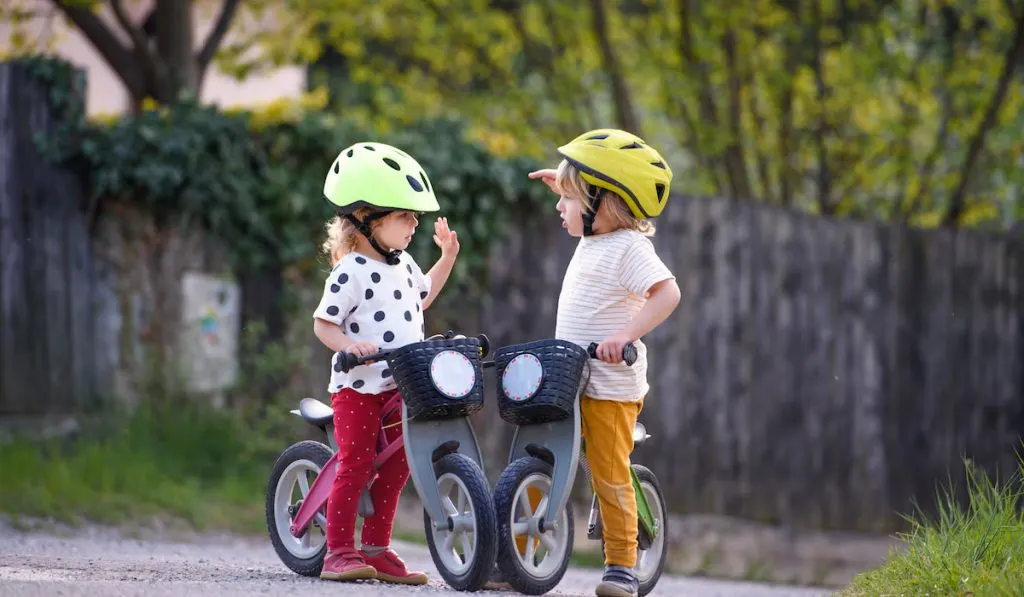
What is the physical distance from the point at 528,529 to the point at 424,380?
0.61m

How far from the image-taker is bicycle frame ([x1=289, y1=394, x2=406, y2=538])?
465 cm

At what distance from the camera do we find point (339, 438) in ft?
15.2

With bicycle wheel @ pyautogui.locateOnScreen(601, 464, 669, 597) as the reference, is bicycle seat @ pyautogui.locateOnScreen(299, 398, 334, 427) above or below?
above

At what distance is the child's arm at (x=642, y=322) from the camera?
14.4ft

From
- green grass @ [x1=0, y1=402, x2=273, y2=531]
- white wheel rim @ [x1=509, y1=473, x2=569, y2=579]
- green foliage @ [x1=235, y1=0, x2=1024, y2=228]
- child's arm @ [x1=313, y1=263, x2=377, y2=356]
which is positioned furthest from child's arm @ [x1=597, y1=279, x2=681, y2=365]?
green foliage @ [x1=235, y1=0, x2=1024, y2=228]

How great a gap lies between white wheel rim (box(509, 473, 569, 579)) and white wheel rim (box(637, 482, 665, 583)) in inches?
15.0

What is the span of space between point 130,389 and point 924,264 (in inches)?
212

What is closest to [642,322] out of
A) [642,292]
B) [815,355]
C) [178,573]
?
[642,292]

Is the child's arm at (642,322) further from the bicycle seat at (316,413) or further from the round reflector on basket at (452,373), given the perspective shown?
the bicycle seat at (316,413)

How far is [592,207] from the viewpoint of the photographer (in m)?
4.68

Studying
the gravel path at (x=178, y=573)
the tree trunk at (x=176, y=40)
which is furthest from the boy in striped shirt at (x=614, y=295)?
the tree trunk at (x=176, y=40)

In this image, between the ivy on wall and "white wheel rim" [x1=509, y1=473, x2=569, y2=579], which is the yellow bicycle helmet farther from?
the ivy on wall

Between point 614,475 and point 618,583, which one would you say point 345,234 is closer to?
point 614,475

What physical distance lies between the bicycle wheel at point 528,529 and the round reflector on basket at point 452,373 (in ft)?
1.00
